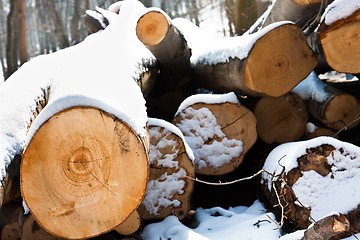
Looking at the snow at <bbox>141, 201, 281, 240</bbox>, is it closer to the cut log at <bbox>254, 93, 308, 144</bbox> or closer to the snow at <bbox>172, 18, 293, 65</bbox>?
the cut log at <bbox>254, 93, 308, 144</bbox>

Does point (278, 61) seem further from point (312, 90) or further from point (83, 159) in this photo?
point (83, 159)

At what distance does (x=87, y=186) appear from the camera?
2102 mm

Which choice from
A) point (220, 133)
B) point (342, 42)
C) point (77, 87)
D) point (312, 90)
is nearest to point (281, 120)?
point (312, 90)

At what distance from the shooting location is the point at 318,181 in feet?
8.50

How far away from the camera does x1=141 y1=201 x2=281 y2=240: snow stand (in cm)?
268

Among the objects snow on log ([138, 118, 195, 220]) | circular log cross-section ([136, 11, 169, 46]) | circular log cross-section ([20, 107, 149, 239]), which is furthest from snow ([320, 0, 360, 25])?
circular log cross-section ([20, 107, 149, 239])

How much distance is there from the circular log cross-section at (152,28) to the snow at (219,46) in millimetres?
395

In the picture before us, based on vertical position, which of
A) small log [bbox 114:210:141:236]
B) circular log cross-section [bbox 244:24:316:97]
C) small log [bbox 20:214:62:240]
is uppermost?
circular log cross-section [bbox 244:24:316:97]

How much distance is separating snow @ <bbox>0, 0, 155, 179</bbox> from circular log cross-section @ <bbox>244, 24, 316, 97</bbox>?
0.70 metres

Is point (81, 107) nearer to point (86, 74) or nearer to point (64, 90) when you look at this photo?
point (64, 90)

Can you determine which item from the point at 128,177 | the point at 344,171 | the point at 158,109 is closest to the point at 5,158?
the point at 128,177

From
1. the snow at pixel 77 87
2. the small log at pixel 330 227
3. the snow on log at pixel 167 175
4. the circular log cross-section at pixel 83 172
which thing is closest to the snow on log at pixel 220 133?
the snow on log at pixel 167 175

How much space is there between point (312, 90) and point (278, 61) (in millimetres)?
653

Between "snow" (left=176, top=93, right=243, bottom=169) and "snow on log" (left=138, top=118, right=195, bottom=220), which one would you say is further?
"snow" (left=176, top=93, right=243, bottom=169)
